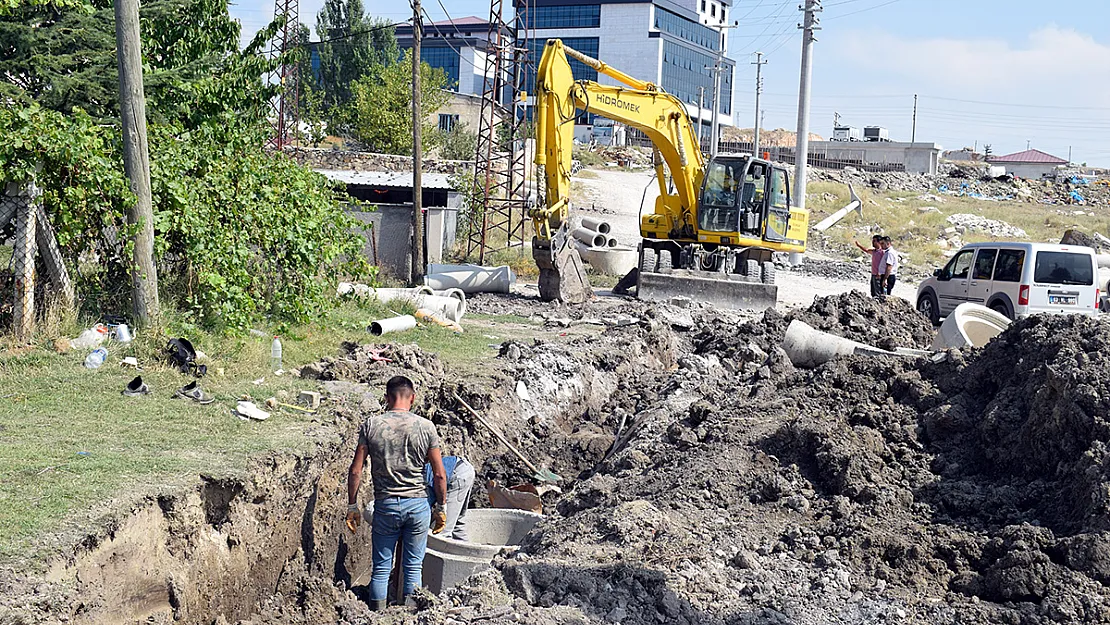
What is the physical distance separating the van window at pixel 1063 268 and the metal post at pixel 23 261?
14201 millimetres

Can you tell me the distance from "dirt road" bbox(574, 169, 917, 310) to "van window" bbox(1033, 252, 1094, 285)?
4.87m

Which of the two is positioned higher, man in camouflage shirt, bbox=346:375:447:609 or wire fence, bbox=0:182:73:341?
wire fence, bbox=0:182:73:341

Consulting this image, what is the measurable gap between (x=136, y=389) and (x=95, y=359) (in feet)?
2.32

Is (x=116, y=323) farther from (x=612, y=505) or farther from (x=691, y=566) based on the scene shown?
(x=691, y=566)

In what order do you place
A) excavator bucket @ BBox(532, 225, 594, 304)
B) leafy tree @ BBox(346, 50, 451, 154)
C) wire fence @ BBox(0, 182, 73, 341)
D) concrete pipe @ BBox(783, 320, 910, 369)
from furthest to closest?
leafy tree @ BBox(346, 50, 451, 154), excavator bucket @ BBox(532, 225, 594, 304), concrete pipe @ BBox(783, 320, 910, 369), wire fence @ BBox(0, 182, 73, 341)

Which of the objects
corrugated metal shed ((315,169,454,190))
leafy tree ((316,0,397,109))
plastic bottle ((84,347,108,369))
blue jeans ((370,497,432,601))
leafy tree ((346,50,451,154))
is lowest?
blue jeans ((370,497,432,601))

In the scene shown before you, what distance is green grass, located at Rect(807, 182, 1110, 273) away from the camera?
3872 cm

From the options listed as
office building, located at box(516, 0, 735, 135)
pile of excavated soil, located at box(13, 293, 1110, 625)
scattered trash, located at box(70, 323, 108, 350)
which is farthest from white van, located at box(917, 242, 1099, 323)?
office building, located at box(516, 0, 735, 135)

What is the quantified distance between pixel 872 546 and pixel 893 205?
4914 centimetres

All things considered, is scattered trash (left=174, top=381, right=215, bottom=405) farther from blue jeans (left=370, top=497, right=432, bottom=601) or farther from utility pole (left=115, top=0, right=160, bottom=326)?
blue jeans (left=370, top=497, right=432, bottom=601)

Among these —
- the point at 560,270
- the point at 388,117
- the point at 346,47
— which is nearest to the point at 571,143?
the point at 560,270

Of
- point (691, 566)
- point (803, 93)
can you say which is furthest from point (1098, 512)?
point (803, 93)

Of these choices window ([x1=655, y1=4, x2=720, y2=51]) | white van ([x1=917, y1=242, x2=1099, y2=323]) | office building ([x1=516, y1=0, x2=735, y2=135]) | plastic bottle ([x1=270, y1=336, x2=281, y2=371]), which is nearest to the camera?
plastic bottle ([x1=270, y1=336, x2=281, y2=371])

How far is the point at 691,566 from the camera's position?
6.26 meters
